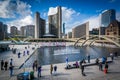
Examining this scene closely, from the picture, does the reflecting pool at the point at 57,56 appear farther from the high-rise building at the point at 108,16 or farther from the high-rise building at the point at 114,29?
the high-rise building at the point at 108,16

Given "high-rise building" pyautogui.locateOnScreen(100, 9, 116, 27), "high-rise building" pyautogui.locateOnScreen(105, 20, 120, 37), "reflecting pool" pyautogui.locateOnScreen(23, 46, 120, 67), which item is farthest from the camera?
"high-rise building" pyautogui.locateOnScreen(100, 9, 116, 27)

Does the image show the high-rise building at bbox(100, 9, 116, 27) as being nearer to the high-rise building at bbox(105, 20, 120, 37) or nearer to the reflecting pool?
the high-rise building at bbox(105, 20, 120, 37)

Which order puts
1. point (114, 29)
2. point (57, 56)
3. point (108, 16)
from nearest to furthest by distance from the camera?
point (57, 56) → point (114, 29) → point (108, 16)

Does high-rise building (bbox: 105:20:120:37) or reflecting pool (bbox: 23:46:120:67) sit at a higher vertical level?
high-rise building (bbox: 105:20:120:37)

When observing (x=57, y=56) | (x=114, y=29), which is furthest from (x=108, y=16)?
(x=57, y=56)

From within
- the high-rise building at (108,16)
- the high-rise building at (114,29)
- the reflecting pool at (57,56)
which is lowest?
the reflecting pool at (57,56)

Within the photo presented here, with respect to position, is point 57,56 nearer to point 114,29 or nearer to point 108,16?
point 114,29

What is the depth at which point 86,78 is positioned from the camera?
14781 mm

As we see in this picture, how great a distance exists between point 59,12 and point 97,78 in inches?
7435

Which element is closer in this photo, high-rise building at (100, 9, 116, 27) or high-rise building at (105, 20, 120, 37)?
high-rise building at (105, 20, 120, 37)

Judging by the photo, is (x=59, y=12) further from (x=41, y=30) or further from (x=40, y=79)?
(x=40, y=79)

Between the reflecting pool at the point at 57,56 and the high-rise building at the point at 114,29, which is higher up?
the high-rise building at the point at 114,29

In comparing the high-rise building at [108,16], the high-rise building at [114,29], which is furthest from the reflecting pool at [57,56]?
the high-rise building at [108,16]

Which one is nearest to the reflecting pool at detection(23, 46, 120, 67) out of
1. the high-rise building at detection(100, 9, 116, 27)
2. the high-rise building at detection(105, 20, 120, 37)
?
the high-rise building at detection(105, 20, 120, 37)
